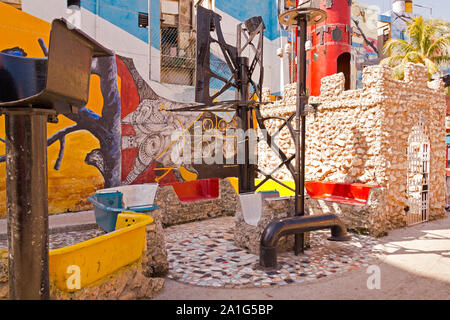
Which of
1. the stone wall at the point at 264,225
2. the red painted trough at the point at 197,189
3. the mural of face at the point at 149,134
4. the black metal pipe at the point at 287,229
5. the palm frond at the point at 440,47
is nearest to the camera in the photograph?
the black metal pipe at the point at 287,229

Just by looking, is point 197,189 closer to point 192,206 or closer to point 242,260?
point 192,206

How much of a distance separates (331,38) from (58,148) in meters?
10.1

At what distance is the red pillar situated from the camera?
11945 mm

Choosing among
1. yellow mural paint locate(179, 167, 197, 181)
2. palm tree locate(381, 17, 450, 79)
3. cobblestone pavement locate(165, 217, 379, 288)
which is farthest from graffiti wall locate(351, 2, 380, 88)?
cobblestone pavement locate(165, 217, 379, 288)

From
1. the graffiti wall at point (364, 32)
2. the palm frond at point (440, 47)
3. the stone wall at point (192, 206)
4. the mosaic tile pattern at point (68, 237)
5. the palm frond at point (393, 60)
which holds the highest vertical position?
the graffiti wall at point (364, 32)

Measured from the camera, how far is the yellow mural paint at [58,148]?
26.0 feet

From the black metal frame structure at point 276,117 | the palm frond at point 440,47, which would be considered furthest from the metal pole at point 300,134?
the palm frond at point 440,47

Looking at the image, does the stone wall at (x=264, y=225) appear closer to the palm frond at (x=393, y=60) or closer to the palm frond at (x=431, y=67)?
the palm frond at (x=431, y=67)

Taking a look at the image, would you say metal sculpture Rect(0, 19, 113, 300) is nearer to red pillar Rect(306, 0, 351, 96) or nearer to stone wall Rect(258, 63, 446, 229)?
stone wall Rect(258, 63, 446, 229)

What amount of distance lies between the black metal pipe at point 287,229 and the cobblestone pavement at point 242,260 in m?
0.24

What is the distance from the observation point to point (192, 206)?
30.1 ft

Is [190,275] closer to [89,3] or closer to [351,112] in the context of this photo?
[351,112]

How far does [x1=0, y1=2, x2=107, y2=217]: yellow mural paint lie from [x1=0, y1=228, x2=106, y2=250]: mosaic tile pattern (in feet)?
4.52
